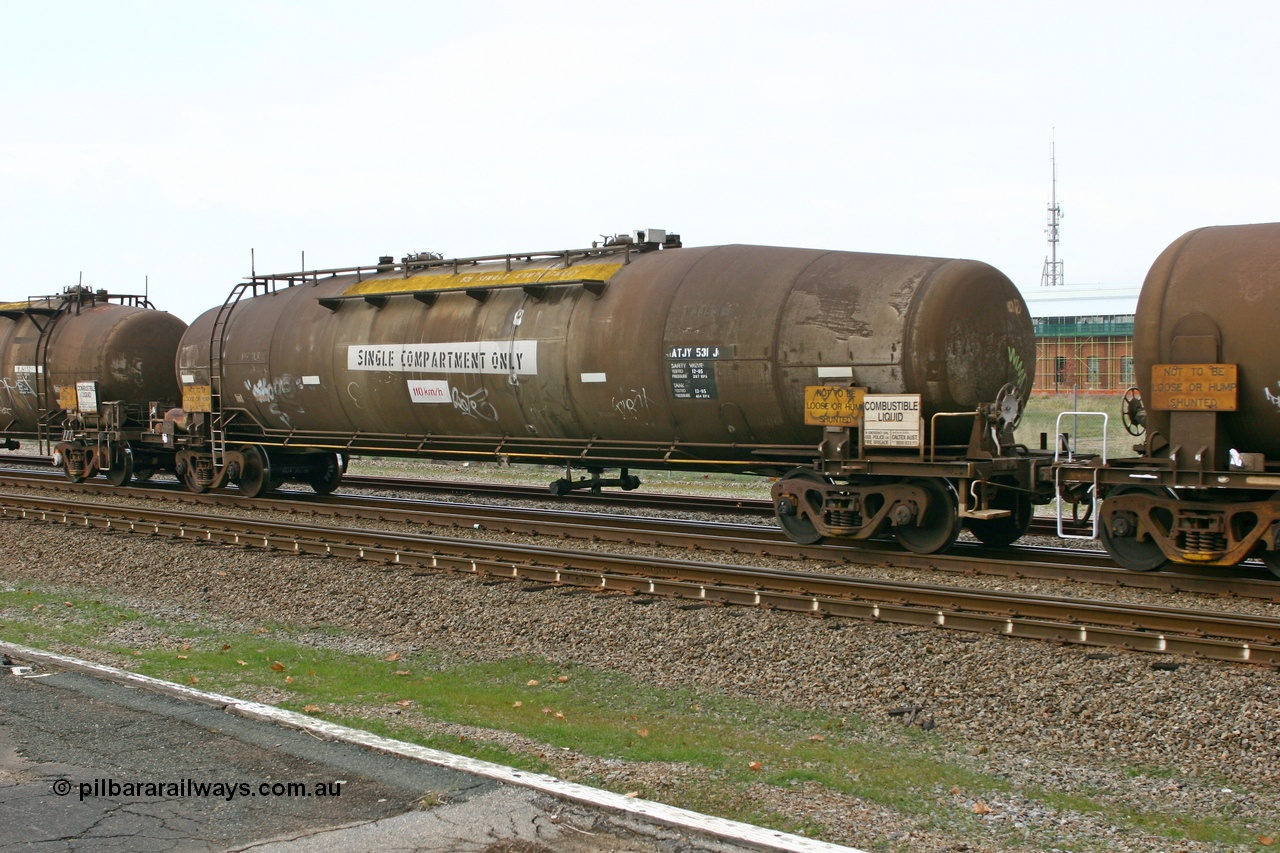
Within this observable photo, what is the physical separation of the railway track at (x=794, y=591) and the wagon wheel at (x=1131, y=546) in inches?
74.1

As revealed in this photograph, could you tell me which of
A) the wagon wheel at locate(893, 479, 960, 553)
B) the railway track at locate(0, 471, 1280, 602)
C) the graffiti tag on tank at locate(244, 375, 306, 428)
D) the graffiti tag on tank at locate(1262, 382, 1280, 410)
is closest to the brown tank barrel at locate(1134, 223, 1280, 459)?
the graffiti tag on tank at locate(1262, 382, 1280, 410)

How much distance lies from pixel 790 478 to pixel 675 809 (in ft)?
29.3

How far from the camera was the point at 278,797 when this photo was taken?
18.8 feet

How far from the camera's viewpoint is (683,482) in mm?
24766

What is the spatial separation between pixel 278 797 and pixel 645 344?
32.8 feet

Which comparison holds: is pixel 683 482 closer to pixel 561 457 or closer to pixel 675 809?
pixel 561 457

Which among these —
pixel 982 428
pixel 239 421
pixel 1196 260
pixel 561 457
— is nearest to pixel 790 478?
pixel 982 428

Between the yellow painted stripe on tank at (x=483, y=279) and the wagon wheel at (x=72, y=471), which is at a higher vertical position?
the yellow painted stripe on tank at (x=483, y=279)

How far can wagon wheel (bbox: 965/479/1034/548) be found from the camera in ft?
45.9

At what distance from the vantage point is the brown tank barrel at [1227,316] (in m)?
11.0

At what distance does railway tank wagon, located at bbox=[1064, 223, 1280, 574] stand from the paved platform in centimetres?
805

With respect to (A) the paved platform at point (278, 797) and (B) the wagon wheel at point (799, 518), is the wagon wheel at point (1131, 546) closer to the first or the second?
(B) the wagon wheel at point (799, 518)

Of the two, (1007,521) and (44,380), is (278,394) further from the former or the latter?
(1007,521)

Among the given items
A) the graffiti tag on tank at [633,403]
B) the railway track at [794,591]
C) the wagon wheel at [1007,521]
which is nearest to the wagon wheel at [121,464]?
the railway track at [794,591]
